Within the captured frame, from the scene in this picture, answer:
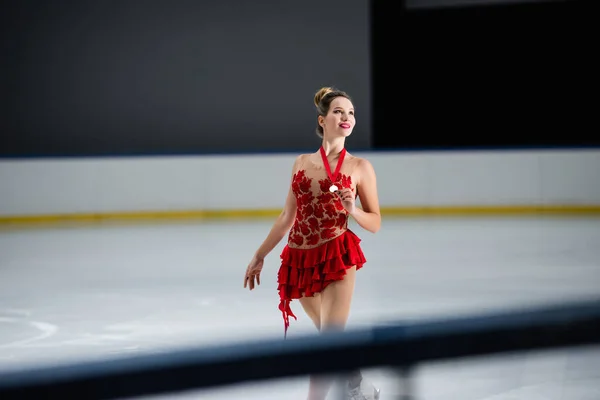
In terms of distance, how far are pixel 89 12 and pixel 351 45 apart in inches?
142

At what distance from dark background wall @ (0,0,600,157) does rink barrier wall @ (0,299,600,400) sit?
11.9 meters

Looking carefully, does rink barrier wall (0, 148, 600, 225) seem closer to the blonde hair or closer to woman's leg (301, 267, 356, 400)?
the blonde hair

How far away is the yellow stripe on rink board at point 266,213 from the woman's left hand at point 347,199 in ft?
24.9

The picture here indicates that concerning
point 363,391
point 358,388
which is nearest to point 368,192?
point 363,391

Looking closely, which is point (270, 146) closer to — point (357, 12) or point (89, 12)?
point (357, 12)

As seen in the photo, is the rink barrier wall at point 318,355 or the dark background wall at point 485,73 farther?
the dark background wall at point 485,73

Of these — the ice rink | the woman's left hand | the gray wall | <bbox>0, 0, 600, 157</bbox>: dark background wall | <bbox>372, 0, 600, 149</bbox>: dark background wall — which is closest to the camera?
the woman's left hand

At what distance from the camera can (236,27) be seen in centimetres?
1320

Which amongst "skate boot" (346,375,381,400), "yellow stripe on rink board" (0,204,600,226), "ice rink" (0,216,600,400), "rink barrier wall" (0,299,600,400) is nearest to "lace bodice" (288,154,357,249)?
"ice rink" (0,216,600,400)

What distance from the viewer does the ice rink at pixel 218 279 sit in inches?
186

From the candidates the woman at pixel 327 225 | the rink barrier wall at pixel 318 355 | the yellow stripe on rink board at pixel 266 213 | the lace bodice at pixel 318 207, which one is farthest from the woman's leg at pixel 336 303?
the yellow stripe on rink board at pixel 266 213

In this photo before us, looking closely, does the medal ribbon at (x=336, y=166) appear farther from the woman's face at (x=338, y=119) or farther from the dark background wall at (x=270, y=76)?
the dark background wall at (x=270, y=76)

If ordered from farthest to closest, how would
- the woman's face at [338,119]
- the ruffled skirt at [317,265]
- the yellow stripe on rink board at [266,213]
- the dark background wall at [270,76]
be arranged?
the dark background wall at [270,76] → the yellow stripe on rink board at [266,213] → the woman's face at [338,119] → the ruffled skirt at [317,265]

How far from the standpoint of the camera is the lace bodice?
2873 mm
